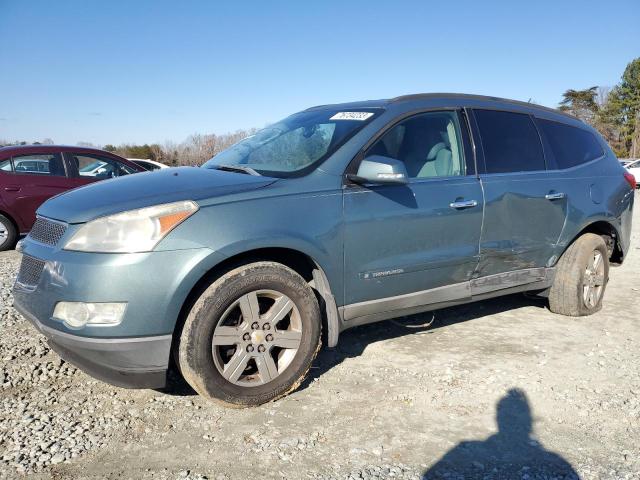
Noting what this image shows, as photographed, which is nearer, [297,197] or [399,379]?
[297,197]

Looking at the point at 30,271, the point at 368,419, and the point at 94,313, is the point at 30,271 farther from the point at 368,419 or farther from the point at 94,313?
the point at 368,419

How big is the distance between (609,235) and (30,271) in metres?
4.87

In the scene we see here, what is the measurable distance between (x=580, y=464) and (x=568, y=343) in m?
1.85

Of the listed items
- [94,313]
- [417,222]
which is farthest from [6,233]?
[417,222]

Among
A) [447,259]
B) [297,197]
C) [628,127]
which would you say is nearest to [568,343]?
[447,259]

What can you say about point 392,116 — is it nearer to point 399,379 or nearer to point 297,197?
point 297,197

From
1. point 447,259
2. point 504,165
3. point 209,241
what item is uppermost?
point 504,165

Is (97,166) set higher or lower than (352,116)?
Answer: lower

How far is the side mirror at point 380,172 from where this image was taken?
3.18m

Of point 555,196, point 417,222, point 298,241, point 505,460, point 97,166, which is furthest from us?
point 97,166

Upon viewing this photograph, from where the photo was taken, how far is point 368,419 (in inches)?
115

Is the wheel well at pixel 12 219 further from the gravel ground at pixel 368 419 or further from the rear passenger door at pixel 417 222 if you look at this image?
the rear passenger door at pixel 417 222

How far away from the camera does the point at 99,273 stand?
2580mm

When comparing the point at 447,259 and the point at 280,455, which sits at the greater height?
the point at 447,259
